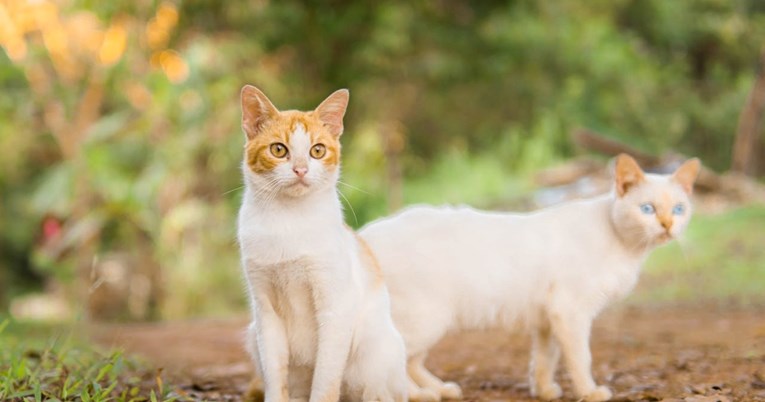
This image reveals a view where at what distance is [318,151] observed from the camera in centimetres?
275

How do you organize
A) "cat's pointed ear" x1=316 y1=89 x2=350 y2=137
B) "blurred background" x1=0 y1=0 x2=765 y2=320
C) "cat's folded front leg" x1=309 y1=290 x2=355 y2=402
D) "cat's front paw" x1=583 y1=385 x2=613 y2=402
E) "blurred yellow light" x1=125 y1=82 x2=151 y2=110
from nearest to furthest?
"cat's folded front leg" x1=309 y1=290 x2=355 y2=402 < "cat's pointed ear" x1=316 y1=89 x2=350 y2=137 < "cat's front paw" x1=583 y1=385 x2=613 y2=402 < "blurred background" x1=0 y1=0 x2=765 y2=320 < "blurred yellow light" x1=125 y1=82 x2=151 y2=110

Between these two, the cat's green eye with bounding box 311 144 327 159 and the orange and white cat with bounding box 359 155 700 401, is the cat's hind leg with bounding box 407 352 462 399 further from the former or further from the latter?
the cat's green eye with bounding box 311 144 327 159

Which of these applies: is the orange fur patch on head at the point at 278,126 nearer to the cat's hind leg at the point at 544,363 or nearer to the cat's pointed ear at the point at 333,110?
the cat's pointed ear at the point at 333,110

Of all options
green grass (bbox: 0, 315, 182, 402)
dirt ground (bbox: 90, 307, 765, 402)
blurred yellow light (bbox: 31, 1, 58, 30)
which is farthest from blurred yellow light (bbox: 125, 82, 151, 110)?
green grass (bbox: 0, 315, 182, 402)

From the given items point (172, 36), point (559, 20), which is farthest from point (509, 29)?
point (172, 36)

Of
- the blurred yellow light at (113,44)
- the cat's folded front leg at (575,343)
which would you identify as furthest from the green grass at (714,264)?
the blurred yellow light at (113,44)

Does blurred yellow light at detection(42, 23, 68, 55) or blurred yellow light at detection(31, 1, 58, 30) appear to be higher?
blurred yellow light at detection(31, 1, 58, 30)

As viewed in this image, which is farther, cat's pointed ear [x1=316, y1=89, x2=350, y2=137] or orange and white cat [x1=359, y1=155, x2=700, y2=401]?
orange and white cat [x1=359, y1=155, x2=700, y2=401]

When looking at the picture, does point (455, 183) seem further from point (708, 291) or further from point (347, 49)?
point (708, 291)

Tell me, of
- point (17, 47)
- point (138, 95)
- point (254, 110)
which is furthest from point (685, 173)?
point (17, 47)

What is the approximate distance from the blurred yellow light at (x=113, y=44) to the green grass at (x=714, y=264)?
24.2ft

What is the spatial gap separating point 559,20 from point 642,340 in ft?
27.3

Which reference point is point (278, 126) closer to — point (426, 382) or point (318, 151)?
point (318, 151)

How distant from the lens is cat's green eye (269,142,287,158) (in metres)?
2.69
